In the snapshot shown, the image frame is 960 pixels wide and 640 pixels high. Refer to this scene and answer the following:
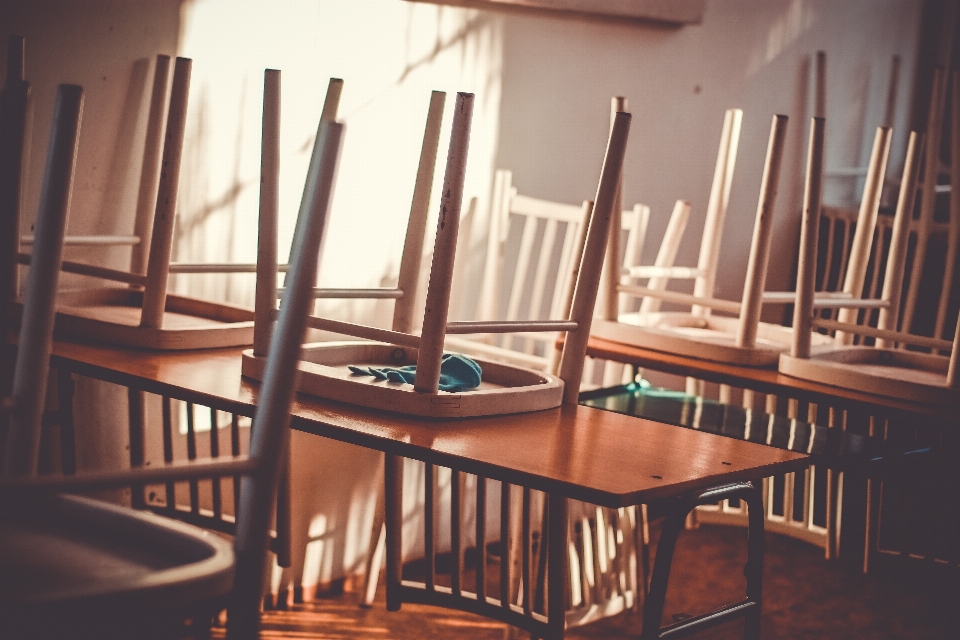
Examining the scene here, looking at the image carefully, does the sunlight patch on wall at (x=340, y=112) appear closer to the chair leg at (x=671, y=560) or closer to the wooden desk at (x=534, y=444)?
the wooden desk at (x=534, y=444)

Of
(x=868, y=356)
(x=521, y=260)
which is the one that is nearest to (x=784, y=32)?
(x=521, y=260)

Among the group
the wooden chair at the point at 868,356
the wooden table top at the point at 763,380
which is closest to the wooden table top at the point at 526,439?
the wooden table top at the point at 763,380

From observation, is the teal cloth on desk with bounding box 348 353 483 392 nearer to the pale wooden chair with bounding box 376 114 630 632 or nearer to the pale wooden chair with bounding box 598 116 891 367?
the pale wooden chair with bounding box 376 114 630 632

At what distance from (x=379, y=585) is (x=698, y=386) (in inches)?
50.2

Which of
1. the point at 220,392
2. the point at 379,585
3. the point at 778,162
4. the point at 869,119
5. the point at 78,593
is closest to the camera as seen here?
the point at 78,593

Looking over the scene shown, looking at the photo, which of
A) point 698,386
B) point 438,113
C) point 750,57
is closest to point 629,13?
point 750,57

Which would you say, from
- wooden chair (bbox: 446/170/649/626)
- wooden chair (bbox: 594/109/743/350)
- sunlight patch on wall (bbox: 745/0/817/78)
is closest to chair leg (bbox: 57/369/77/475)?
wooden chair (bbox: 446/170/649/626)

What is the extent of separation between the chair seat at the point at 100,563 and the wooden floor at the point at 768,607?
1364mm

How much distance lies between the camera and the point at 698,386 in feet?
12.2

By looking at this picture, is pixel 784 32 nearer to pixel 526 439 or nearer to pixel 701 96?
pixel 701 96

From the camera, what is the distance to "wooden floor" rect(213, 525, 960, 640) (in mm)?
2723

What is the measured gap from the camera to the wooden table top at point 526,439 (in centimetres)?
136

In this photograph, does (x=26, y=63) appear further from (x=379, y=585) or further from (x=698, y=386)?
(x=698, y=386)

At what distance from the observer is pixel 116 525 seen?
1.14 metres
